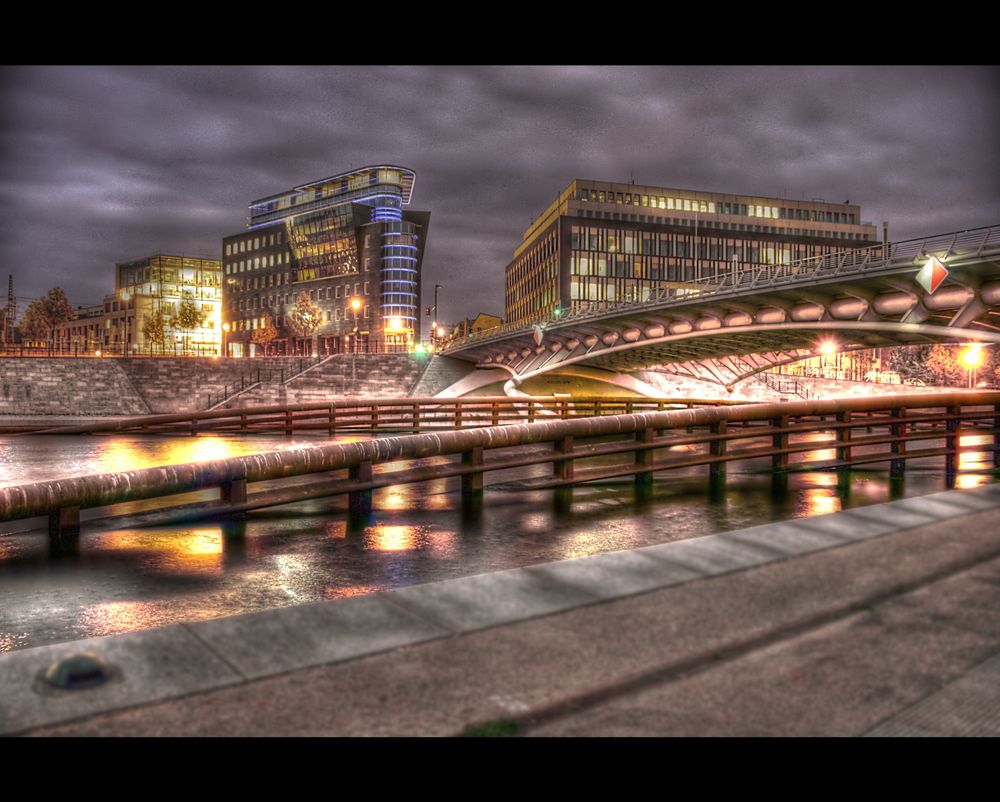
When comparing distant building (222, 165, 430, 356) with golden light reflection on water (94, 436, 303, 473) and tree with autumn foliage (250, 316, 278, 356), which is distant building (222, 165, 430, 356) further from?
golden light reflection on water (94, 436, 303, 473)

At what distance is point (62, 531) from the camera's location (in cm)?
725

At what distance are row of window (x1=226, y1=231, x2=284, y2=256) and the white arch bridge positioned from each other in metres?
79.9

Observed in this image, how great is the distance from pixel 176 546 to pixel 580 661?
5.11m

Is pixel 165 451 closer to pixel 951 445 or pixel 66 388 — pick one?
pixel 951 445

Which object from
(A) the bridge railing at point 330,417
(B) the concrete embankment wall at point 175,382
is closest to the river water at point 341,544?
(A) the bridge railing at point 330,417

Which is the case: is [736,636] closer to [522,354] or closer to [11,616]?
[11,616]

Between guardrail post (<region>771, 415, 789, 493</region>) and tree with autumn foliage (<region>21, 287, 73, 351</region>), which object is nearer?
guardrail post (<region>771, 415, 789, 493</region>)

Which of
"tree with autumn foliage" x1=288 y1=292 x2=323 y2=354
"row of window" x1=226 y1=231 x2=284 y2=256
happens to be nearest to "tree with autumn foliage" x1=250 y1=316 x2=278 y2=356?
"tree with autumn foliage" x1=288 y1=292 x2=323 y2=354

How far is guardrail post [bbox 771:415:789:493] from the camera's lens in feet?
36.3

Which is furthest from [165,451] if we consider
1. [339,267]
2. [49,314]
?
[49,314]

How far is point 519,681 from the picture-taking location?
3.32 metres

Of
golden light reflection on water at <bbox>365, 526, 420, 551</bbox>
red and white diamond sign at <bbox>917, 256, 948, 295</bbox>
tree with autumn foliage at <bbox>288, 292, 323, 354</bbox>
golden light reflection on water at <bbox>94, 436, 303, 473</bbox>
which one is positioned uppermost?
tree with autumn foliage at <bbox>288, 292, 323, 354</bbox>

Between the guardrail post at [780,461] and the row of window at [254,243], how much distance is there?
137768 millimetres
